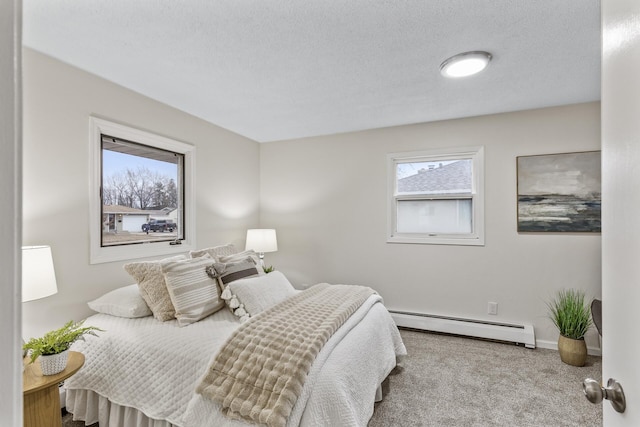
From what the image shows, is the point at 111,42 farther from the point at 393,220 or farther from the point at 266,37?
the point at 393,220

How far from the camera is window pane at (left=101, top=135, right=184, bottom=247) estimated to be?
2.53 meters

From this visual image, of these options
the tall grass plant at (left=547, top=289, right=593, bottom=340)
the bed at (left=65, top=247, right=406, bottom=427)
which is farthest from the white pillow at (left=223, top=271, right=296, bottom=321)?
the tall grass plant at (left=547, top=289, right=593, bottom=340)

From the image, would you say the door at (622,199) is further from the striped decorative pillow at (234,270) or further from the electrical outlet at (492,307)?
the electrical outlet at (492,307)

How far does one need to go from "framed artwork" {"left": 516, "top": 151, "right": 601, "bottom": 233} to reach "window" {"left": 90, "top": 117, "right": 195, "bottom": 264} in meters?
3.40

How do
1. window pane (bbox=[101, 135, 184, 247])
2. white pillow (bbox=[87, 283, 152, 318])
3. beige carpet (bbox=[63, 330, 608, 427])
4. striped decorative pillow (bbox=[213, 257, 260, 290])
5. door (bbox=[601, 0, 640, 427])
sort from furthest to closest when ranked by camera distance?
window pane (bbox=[101, 135, 184, 247]) → striped decorative pillow (bbox=[213, 257, 260, 290]) → white pillow (bbox=[87, 283, 152, 318]) → beige carpet (bbox=[63, 330, 608, 427]) → door (bbox=[601, 0, 640, 427])

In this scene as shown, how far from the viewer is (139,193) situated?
2.81m

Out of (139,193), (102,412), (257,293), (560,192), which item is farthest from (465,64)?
(102,412)

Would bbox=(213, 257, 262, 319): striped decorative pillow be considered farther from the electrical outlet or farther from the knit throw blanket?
the electrical outlet

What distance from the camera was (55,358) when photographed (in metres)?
1.55

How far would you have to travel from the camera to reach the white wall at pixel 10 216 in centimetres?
38

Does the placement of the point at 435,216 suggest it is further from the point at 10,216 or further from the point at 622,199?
the point at 10,216

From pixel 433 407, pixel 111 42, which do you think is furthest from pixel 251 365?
pixel 111 42

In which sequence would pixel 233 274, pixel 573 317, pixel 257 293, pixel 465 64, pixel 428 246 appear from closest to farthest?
pixel 465 64, pixel 257 293, pixel 233 274, pixel 573 317, pixel 428 246

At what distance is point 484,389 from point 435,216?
1.80 meters
